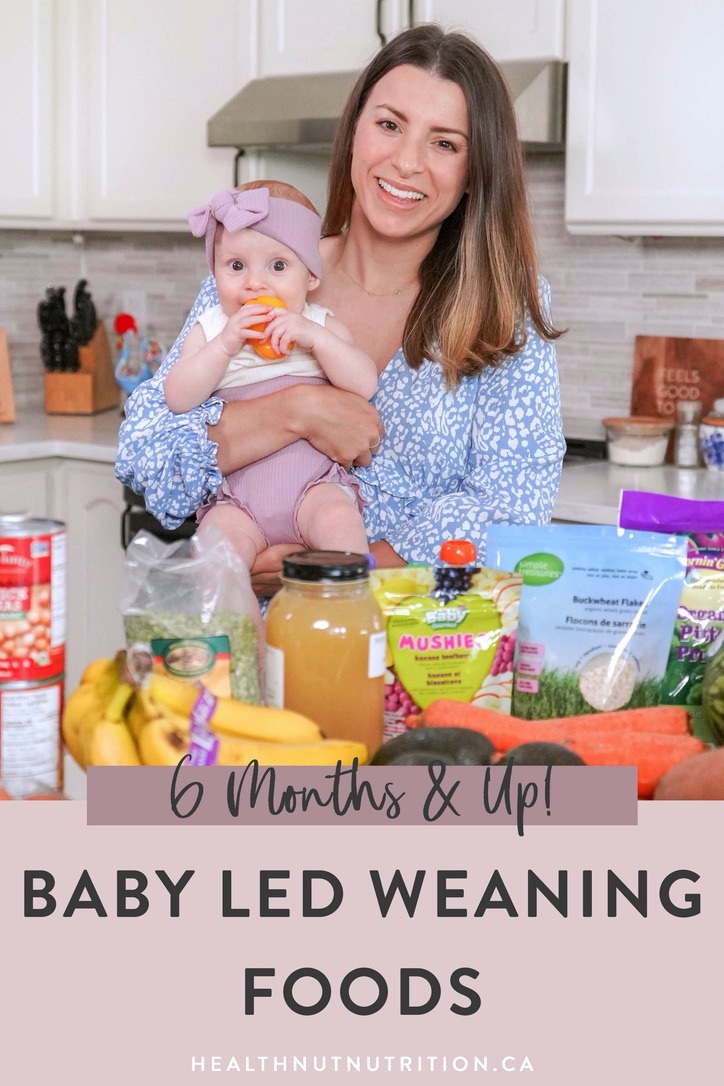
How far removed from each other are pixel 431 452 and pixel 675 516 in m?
0.59

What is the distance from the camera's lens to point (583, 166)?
110 inches

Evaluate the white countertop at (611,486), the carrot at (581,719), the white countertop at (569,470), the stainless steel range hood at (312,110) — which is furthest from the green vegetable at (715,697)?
the stainless steel range hood at (312,110)

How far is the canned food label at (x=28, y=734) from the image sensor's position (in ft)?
3.11

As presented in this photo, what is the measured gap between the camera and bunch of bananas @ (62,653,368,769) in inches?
34.4

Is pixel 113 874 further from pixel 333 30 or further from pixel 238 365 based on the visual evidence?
pixel 333 30

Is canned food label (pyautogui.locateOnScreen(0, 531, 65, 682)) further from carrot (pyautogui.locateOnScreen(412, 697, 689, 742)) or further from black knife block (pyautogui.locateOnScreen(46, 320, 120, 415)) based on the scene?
black knife block (pyautogui.locateOnScreen(46, 320, 120, 415))

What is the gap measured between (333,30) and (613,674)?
2.44m

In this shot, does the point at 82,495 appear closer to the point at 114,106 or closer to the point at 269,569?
the point at 114,106

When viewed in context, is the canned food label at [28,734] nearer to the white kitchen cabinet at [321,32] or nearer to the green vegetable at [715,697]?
the green vegetable at [715,697]

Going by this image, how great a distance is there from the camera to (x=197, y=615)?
0.97 meters

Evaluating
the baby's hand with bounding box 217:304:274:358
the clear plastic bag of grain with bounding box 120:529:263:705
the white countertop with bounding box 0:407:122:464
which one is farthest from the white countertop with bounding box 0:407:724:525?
the clear plastic bag of grain with bounding box 120:529:263:705

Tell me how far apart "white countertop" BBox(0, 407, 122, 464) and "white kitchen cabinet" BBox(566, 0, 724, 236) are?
1.34 metres

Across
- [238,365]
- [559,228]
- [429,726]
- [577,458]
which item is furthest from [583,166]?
[429,726]

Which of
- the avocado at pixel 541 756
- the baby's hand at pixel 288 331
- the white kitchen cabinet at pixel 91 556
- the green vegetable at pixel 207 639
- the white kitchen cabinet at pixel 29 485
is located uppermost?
the baby's hand at pixel 288 331
